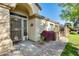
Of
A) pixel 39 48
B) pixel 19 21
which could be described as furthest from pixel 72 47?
pixel 19 21

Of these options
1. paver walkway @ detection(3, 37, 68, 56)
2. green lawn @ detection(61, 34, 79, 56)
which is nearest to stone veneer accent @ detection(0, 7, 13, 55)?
paver walkway @ detection(3, 37, 68, 56)

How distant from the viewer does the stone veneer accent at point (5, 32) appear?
3.32m

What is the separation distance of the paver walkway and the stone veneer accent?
0.17m

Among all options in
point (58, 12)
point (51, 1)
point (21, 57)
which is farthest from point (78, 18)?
point (21, 57)

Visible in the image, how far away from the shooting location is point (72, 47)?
3635mm

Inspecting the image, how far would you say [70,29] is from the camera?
363 cm

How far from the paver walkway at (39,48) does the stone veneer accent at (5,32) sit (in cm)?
17

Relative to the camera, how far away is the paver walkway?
3500 millimetres

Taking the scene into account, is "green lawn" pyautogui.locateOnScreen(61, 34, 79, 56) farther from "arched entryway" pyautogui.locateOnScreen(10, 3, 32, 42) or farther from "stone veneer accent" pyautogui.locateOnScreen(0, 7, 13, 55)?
"stone veneer accent" pyautogui.locateOnScreen(0, 7, 13, 55)

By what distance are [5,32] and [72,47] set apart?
1817mm

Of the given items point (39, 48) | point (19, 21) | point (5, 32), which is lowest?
point (39, 48)

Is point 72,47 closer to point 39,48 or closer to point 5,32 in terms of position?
point 39,48

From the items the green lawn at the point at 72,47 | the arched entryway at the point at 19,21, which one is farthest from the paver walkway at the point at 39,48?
the arched entryway at the point at 19,21

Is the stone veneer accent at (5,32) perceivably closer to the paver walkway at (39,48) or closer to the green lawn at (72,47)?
the paver walkway at (39,48)
